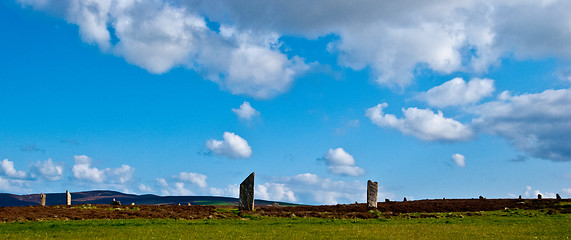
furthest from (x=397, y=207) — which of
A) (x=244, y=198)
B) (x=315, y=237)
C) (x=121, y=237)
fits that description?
(x=121, y=237)

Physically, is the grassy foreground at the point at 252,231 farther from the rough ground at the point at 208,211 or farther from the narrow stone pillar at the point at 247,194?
the narrow stone pillar at the point at 247,194

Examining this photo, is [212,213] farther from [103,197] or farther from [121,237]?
[103,197]

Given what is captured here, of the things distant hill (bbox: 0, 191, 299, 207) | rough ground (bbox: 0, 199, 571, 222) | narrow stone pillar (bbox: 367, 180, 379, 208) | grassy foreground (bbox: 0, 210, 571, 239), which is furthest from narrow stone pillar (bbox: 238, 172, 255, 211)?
distant hill (bbox: 0, 191, 299, 207)

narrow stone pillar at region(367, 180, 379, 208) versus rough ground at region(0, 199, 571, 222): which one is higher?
narrow stone pillar at region(367, 180, 379, 208)

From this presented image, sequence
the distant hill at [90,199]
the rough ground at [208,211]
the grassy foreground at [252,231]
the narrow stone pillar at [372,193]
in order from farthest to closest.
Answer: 1. the distant hill at [90,199]
2. the narrow stone pillar at [372,193]
3. the rough ground at [208,211]
4. the grassy foreground at [252,231]

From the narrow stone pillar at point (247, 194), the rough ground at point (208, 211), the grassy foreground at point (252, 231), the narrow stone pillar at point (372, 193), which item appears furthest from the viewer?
the narrow stone pillar at point (372, 193)

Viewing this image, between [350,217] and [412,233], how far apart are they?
1419cm

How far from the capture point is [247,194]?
49031 mm

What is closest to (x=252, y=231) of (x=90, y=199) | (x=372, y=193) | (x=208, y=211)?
(x=208, y=211)

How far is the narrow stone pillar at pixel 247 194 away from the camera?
48.6m

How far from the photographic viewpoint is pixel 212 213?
43.9m

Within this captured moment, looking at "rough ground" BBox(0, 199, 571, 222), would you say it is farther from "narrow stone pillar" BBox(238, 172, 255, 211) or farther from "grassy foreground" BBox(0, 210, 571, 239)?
"grassy foreground" BBox(0, 210, 571, 239)

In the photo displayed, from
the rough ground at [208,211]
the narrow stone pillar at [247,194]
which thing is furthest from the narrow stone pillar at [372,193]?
the narrow stone pillar at [247,194]

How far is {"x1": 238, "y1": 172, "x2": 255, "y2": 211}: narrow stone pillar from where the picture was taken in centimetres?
4862
